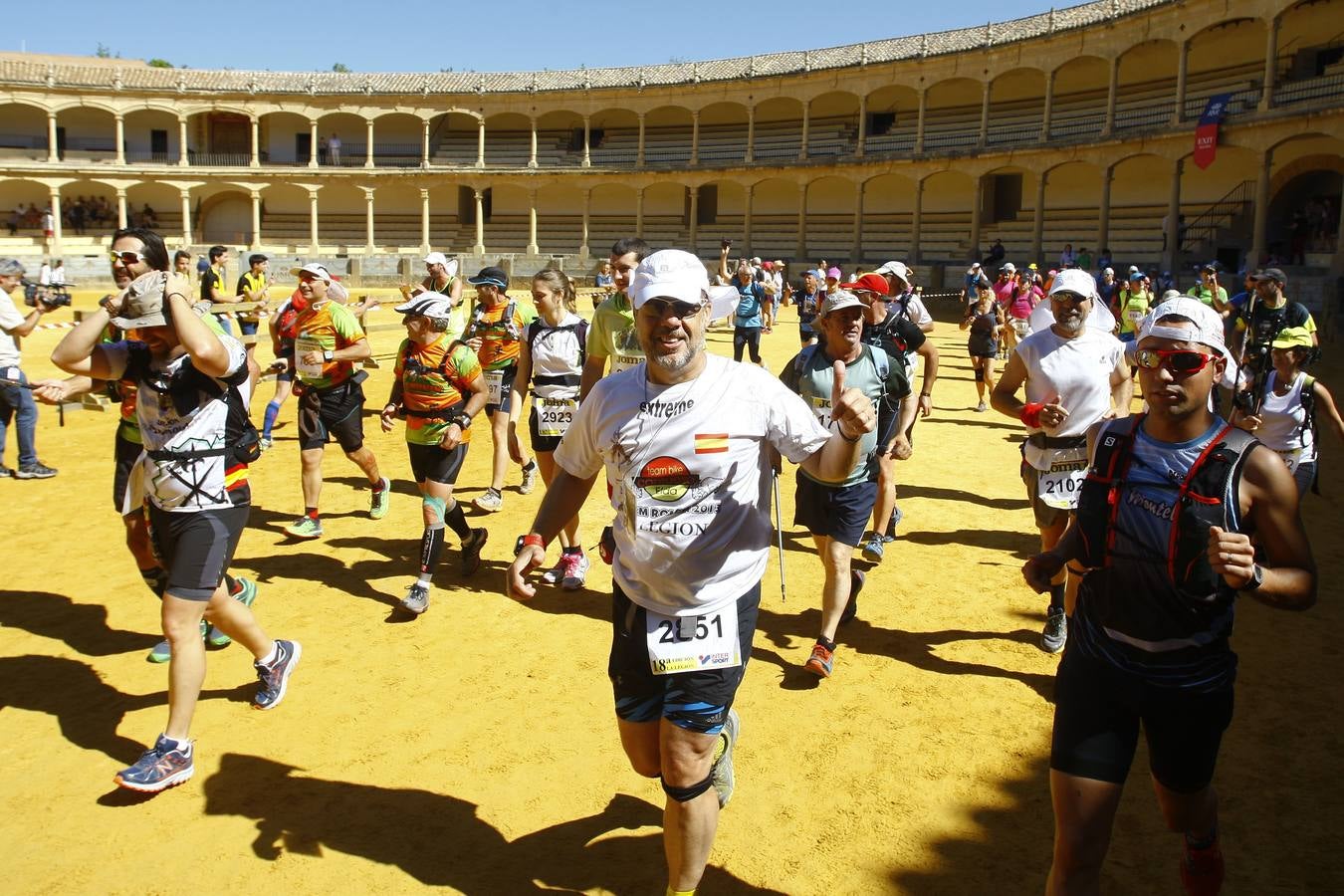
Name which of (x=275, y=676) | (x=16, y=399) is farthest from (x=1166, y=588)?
(x=16, y=399)

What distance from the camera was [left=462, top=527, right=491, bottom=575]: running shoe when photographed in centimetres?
695

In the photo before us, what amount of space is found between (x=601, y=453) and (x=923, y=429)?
9943 mm

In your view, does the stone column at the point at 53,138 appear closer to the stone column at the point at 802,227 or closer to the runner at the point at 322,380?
the stone column at the point at 802,227

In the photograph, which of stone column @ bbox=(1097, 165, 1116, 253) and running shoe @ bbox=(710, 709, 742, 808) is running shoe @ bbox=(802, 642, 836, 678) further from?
stone column @ bbox=(1097, 165, 1116, 253)

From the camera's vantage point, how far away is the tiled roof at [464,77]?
40.4 m

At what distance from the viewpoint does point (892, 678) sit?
209 inches

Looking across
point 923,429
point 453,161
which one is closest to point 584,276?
point 453,161

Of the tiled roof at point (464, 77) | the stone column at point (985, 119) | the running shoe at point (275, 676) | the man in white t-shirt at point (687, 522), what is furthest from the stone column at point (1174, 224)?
the man in white t-shirt at point (687, 522)

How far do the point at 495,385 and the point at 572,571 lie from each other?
2.63 m

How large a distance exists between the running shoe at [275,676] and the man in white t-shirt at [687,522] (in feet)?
7.26

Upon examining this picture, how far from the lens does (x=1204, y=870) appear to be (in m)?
3.12

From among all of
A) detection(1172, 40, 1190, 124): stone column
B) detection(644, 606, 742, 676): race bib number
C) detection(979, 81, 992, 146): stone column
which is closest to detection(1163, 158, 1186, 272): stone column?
detection(1172, 40, 1190, 124): stone column

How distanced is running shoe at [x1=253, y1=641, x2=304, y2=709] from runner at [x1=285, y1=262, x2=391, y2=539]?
2.92 meters

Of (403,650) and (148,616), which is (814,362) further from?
(148,616)
